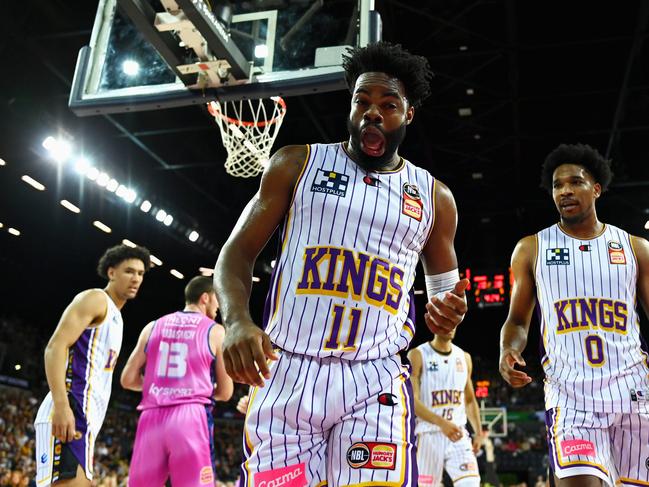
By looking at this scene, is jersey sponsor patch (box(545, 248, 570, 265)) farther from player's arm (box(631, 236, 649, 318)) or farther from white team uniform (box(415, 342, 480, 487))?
white team uniform (box(415, 342, 480, 487))

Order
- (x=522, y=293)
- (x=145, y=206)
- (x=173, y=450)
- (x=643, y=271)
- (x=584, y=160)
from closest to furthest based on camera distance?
(x=643, y=271) < (x=522, y=293) < (x=584, y=160) < (x=173, y=450) < (x=145, y=206)

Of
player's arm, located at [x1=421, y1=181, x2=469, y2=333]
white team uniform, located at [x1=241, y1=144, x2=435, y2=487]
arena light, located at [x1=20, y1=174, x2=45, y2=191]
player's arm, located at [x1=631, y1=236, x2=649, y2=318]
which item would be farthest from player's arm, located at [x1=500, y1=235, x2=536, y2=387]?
arena light, located at [x1=20, y1=174, x2=45, y2=191]

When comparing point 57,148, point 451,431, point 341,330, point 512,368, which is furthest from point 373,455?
point 57,148

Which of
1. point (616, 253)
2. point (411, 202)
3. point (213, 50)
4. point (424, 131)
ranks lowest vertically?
point (411, 202)

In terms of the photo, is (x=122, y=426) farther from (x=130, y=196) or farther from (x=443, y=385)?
(x=443, y=385)

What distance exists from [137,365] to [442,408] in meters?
3.66

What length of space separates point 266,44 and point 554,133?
973cm

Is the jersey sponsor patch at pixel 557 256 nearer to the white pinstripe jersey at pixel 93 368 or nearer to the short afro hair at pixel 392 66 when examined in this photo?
the short afro hair at pixel 392 66

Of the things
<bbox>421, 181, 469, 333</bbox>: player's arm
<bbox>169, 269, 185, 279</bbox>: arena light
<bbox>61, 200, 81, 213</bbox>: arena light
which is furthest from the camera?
<bbox>169, 269, 185, 279</bbox>: arena light

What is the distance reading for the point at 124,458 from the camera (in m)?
20.7

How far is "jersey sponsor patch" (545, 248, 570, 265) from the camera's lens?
13.9ft

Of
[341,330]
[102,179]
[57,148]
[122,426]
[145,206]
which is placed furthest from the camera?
[122,426]

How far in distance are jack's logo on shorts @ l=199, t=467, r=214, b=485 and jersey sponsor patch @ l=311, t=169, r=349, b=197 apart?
3071 mm

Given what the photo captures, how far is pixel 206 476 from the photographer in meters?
5.15
